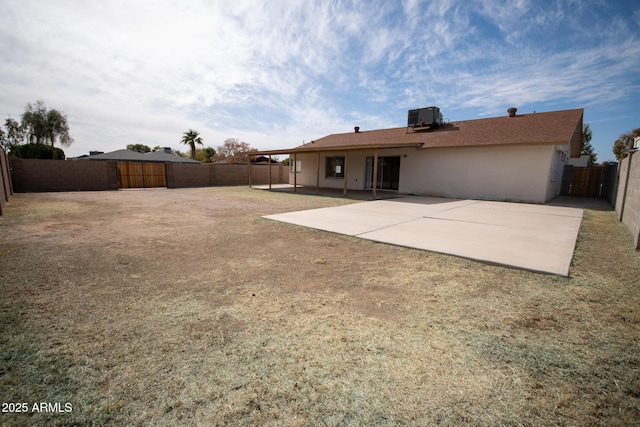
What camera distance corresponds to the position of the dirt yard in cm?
170

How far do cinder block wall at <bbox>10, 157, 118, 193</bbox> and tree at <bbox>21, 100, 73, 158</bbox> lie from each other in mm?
28684

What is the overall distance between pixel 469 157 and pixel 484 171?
98 centimetres

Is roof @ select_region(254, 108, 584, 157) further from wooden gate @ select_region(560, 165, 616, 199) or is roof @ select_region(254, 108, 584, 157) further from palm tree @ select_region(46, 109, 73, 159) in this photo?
palm tree @ select_region(46, 109, 73, 159)

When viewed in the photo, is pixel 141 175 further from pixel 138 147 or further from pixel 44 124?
pixel 138 147

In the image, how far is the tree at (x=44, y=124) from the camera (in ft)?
120

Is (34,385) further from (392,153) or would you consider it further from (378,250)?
(392,153)

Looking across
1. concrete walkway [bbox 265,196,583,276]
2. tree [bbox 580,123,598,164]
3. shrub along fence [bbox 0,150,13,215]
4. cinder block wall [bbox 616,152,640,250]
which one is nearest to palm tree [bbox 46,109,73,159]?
shrub along fence [bbox 0,150,13,215]

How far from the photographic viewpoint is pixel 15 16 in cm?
742

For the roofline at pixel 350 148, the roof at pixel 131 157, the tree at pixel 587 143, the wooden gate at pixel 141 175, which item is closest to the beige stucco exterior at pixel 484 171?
the roofline at pixel 350 148

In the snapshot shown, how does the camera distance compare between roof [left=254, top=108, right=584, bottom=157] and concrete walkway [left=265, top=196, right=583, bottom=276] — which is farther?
roof [left=254, top=108, right=584, bottom=157]

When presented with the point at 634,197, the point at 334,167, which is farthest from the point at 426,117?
the point at 634,197

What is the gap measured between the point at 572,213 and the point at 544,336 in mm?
9317

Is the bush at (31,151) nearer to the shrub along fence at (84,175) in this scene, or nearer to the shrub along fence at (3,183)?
the shrub along fence at (84,175)

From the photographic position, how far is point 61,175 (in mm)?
16234
